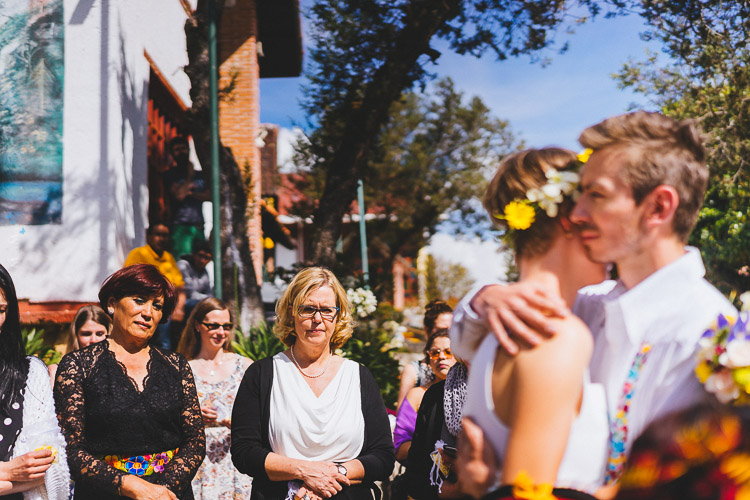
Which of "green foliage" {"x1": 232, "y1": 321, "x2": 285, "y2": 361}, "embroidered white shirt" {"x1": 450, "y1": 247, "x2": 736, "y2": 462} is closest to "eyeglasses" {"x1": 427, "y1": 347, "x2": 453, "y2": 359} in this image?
"embroidered white shirt" {"x1": 450, "y1": 247, "x2": 736, "y2": 462}

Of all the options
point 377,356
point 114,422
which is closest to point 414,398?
point 114,422

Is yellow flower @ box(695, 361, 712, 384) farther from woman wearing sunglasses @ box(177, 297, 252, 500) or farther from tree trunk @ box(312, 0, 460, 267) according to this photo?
tree trunk @ box(312, 0, 460, 267)

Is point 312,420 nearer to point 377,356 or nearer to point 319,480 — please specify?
point 319,480

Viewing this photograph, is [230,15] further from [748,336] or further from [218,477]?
[748,336]

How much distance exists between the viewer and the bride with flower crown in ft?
5.16

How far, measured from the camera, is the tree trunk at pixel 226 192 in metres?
8.27

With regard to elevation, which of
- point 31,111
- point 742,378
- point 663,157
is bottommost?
point 742,378

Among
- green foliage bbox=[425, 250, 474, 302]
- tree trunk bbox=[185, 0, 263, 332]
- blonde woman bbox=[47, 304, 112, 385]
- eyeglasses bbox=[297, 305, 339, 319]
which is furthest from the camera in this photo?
green foliage bbox=[425, 250, 474, 302]

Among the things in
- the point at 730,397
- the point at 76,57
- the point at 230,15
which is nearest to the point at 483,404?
the point at 730,397

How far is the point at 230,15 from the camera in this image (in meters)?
14.0

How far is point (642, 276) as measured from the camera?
5.83 ft

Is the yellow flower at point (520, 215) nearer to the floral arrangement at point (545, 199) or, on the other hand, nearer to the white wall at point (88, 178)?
the floral arrangement at point (545, 199)

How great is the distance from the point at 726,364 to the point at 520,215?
0.59 meters

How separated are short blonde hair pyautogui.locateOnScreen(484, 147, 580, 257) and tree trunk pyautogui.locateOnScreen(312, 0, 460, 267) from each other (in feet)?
→ 21.8
